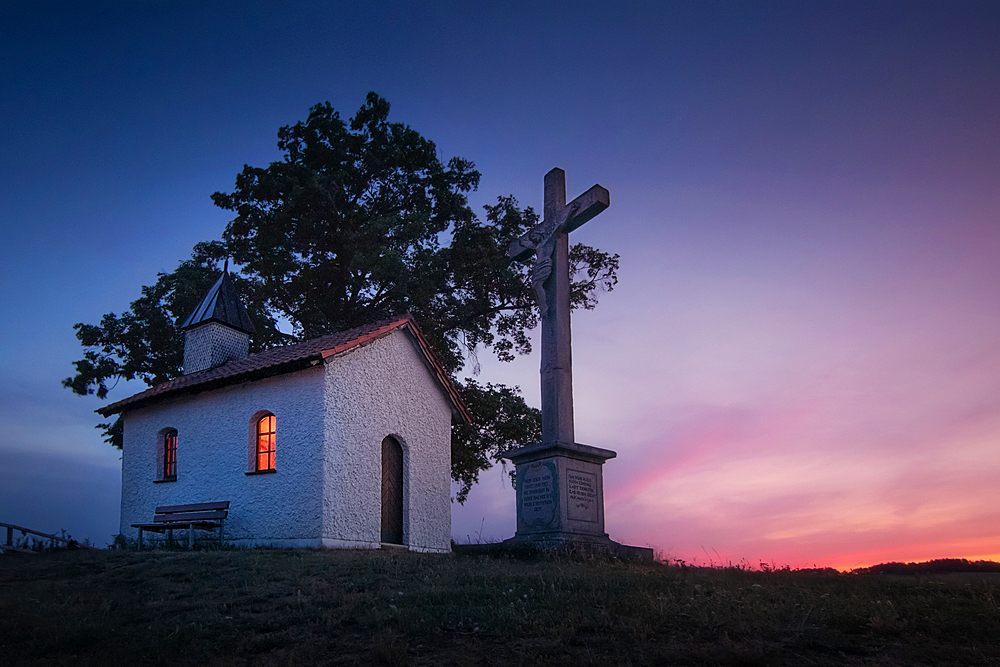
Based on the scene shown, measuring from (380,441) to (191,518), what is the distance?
193 inches

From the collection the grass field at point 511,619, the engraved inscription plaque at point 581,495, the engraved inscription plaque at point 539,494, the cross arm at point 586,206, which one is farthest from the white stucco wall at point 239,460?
the cross arm at point 586,206

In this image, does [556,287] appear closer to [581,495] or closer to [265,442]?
[581,495]

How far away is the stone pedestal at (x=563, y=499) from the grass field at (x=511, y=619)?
2.65 metres

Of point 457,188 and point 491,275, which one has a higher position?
point 457,188

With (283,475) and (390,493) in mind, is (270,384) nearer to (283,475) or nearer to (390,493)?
(283,475)

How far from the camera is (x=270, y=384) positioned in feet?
57.0

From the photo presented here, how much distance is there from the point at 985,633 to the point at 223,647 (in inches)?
273

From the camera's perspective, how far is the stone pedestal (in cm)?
1320

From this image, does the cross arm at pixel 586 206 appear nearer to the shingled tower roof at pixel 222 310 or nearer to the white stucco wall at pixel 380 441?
the white stucco wall at pixel 380 441

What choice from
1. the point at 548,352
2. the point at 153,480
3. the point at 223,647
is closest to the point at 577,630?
the point at 223,647

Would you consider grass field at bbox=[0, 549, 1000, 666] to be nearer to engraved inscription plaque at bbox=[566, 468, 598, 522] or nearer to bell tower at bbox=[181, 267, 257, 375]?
engraved inscription plaque at bbox=[566, 468, 598, 522]

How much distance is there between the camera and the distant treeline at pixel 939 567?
33.6ft

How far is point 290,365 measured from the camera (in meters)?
16.5

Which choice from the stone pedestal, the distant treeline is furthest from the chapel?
the distant treeline
